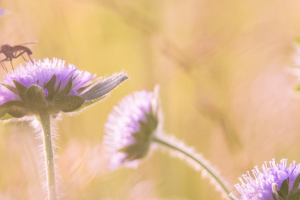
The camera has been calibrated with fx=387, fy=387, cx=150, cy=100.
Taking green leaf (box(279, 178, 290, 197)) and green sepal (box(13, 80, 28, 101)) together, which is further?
green sepal (box(13, 80, 28, 101))

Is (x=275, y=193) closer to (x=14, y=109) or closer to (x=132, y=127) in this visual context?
(x=14, y=109)

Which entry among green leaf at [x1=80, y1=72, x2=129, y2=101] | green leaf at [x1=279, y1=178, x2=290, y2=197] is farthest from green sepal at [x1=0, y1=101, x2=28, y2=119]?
green leaf at [x1=279, y1=178, x2=290, y2=197]

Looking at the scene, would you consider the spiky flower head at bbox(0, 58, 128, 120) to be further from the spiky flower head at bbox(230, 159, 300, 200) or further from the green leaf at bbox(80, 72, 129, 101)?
the spiky flower head at bbox(230, 159, 300, 200)

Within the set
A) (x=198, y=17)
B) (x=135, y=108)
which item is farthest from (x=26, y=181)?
(x=198, y=17)

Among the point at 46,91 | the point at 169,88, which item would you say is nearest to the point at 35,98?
the point at 46,91

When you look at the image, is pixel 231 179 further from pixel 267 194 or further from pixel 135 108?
pixel 267 194

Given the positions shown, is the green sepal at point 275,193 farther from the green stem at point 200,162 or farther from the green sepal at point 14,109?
the green sepal at point 14,109

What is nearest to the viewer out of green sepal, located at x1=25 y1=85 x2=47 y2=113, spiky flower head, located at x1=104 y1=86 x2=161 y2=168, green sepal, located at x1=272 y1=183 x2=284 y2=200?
green sepal, located at x1=272 y1=183 x2=284 y2=200
